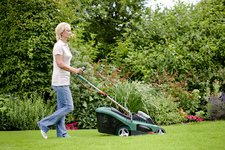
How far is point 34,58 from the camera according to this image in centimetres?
689

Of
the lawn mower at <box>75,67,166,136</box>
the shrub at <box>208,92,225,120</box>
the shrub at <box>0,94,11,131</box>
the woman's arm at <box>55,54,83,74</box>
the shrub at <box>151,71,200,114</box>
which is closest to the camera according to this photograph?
the woman's arm at <box>55,54,83,74</box>

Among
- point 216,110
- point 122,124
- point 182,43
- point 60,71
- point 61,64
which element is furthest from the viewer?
point 182,43

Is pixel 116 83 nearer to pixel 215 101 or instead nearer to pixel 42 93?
pixel 42 93

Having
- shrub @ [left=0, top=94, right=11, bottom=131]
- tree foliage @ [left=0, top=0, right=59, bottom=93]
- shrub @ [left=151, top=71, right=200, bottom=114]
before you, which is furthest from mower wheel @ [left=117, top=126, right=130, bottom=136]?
shrub @ [left=151, top=71, right=200, bottom=114]

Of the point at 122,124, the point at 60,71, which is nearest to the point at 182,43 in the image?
the point at 122,124

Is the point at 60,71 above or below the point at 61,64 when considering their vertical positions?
below

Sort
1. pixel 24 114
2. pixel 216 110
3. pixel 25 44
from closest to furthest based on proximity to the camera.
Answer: pixel 24 114 < pixel 25 44 < pixel 216 110

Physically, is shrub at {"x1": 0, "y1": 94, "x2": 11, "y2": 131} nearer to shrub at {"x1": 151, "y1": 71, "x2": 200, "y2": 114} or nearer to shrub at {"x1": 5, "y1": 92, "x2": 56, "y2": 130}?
shrub at {"x1": 5, "y1": 92, "x2": 56, "y2": 130}

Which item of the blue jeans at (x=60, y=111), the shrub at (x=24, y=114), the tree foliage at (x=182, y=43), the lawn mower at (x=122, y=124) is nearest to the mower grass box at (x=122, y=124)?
the lawn mower at (x=122, y=124)

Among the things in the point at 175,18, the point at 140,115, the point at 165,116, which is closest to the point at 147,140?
the point at 140,115

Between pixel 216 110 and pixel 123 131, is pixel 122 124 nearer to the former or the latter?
pixel 123 131

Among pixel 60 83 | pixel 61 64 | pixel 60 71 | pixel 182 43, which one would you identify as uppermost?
pixel 182 43

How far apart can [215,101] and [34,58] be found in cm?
474

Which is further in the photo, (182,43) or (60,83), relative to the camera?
(182,43)
